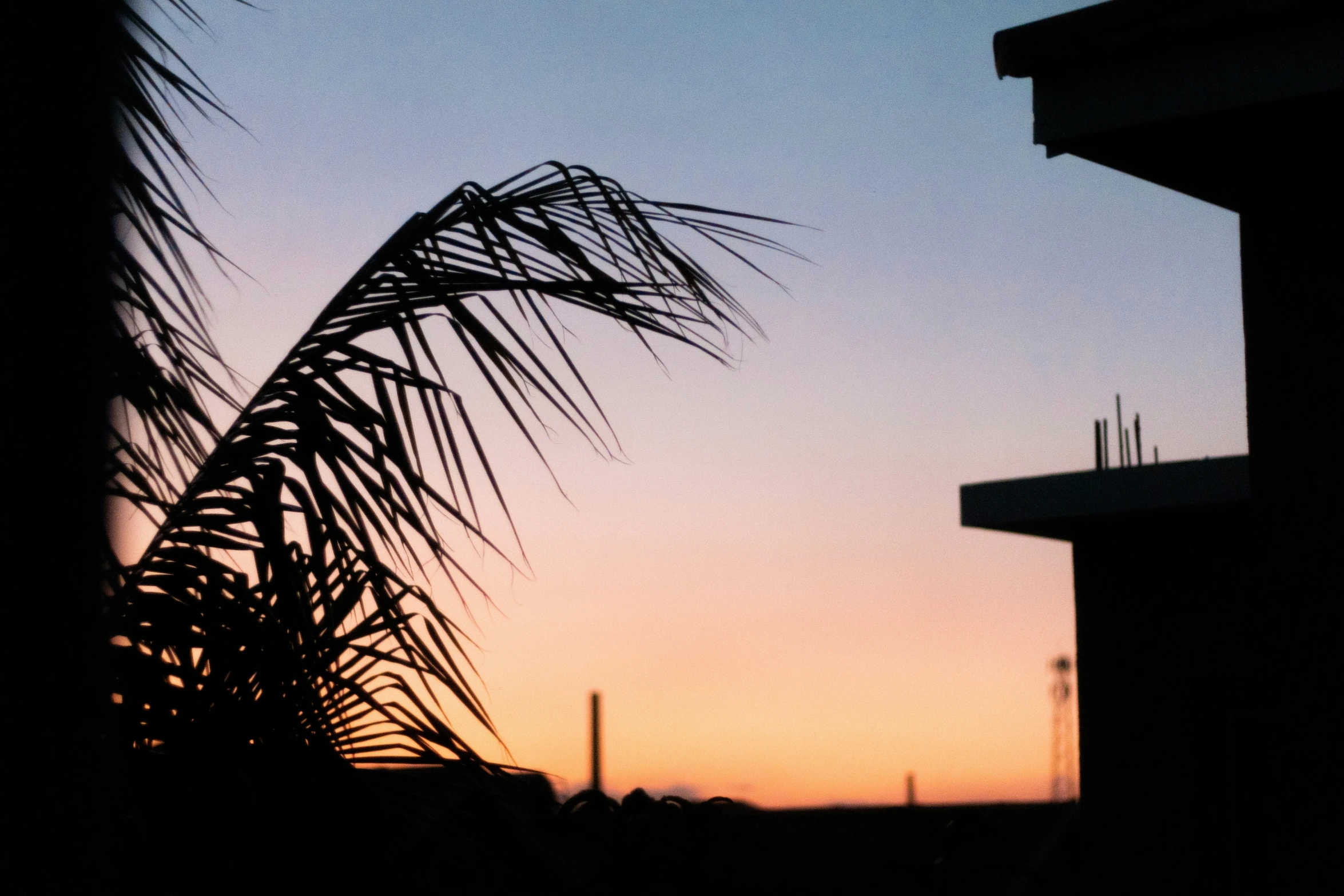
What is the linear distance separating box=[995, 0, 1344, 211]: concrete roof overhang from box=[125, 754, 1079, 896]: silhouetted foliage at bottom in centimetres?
221

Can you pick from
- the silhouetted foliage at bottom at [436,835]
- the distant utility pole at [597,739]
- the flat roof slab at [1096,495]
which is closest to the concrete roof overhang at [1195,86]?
the silhouetted foliage at bottom at [436,835]

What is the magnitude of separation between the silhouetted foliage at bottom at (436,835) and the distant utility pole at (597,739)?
20726 millimetres

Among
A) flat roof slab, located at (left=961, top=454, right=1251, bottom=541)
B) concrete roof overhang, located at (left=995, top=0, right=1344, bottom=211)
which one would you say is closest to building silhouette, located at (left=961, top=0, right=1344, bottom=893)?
concrete roof overhang, located at (left=995, top=0, right=1344, bottom=211)

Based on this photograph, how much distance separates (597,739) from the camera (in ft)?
83.8

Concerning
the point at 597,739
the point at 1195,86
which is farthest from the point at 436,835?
the point at 597,739

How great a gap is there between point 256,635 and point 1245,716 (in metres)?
6.95

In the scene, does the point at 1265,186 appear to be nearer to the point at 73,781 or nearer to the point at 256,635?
the point at 256,635

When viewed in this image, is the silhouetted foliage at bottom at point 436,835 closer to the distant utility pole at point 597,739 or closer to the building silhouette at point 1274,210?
the building silhouette at point 1274,210

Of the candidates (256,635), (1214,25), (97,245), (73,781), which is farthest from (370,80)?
(73,781)

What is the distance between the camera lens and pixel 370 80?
180 inches

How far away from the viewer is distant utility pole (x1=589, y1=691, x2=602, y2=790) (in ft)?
82.8

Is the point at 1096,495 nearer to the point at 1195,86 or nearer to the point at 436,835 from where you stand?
the point at 1195,86

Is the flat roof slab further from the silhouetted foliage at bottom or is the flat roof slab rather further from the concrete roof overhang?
the concrete roof overhang

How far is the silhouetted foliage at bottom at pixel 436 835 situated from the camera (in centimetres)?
279
